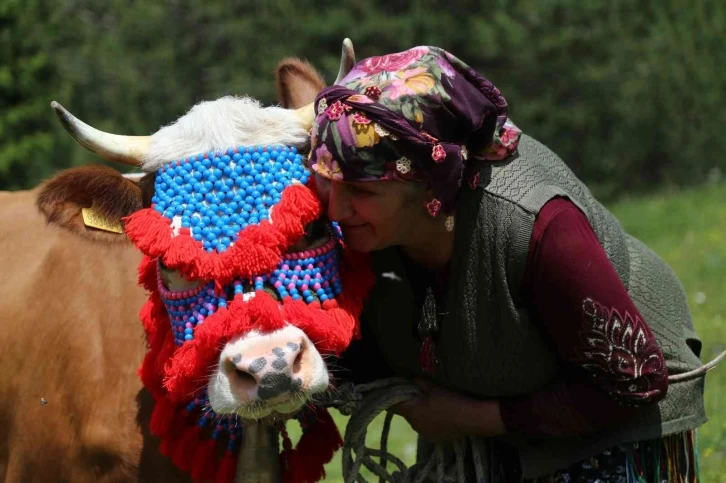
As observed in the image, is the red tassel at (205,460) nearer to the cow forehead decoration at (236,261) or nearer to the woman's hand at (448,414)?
the cow forehead decoration at (236,261)

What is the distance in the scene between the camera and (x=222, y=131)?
3014mm

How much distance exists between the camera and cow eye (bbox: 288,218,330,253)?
9.70 feet

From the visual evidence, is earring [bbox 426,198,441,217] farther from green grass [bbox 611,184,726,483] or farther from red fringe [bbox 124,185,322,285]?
green grass [bbox 611,184,726,483]

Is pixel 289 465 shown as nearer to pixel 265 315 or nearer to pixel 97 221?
pixel 265 315

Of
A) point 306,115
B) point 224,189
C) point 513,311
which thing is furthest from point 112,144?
point 513,311

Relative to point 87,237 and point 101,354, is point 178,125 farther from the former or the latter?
point 101,354

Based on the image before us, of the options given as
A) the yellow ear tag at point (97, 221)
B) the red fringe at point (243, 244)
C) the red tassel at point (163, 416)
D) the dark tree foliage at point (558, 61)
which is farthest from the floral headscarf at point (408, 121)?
the dark tree foliage at point (558, 61)

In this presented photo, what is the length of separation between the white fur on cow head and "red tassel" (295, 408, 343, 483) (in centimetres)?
86

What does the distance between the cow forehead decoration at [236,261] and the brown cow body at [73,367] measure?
1.32 feet

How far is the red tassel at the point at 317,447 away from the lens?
11.0 feet

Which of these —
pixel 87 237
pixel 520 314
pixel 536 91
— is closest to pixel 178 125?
pixel 87 237

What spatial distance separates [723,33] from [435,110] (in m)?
12.1

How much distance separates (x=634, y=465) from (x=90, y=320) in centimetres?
177

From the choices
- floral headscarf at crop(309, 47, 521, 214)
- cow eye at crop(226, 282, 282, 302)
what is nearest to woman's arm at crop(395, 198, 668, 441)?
floral headscarf at crop(309, 47, 521, 214)
